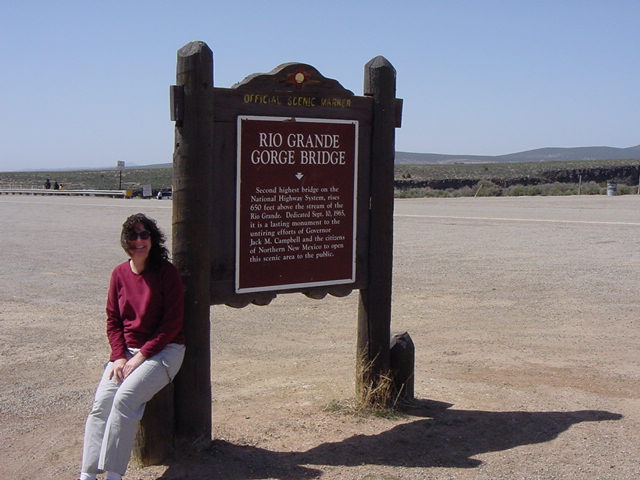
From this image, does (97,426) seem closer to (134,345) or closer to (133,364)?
(133,364)

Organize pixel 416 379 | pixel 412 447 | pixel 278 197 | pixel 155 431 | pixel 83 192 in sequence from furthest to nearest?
pixel 83 192 → pixel 416 379 → pixel 278 197 → pixel 412 447 → pixel 155 431

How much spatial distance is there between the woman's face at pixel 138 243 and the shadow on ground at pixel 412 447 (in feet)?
4.18

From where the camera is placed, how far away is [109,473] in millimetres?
4641

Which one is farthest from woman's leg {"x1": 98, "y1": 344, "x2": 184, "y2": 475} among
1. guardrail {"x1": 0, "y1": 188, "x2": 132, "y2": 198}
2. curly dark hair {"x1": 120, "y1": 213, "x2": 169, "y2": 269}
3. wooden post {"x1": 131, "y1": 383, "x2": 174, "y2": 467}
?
guardrail {"x1": 0, "y1": 188, "x2": 132, "y2": 198}

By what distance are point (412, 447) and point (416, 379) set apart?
71.5 inches

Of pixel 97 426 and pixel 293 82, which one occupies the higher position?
pixel 293 82

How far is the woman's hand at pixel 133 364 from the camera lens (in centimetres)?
483

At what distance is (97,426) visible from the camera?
4766 millimetres

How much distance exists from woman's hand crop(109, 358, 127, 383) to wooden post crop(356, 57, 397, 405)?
1.99m

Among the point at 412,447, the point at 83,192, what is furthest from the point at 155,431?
the point at 83,192

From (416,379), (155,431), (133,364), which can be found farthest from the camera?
(416,379)

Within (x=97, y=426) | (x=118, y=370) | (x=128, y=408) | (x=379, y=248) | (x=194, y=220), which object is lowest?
(x=97, y=426)

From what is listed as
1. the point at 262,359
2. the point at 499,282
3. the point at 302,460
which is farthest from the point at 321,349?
the point at 499,282

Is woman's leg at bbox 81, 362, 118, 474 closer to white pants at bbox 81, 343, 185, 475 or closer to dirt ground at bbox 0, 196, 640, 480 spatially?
white pants at bbox 81, 343, 185, 475
